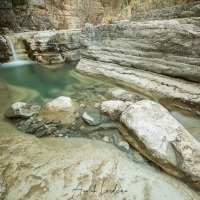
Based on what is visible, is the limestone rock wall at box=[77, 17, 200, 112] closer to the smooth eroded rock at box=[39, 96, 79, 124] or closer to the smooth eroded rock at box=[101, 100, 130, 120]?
the smooth eroded rock at box=[101, 100, 130, 120]

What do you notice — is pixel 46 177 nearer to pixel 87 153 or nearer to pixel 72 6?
pixel 87 153

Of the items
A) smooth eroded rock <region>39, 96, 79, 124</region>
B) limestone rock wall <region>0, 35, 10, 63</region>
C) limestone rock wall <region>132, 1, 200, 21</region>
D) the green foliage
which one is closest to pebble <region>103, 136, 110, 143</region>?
smooth eroded rock <region>39, 96, 79, 124</region>

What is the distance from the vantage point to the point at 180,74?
3.20 metres

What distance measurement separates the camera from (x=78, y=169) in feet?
5.96

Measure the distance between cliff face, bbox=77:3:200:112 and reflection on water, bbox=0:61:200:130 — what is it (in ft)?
1.42

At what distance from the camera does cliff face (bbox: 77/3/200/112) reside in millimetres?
3041

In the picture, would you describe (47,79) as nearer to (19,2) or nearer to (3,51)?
(3,51)

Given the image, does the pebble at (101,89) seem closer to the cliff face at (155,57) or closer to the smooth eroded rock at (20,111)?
the cliff face at (155,57)

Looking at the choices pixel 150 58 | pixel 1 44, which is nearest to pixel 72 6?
pixel 1 44

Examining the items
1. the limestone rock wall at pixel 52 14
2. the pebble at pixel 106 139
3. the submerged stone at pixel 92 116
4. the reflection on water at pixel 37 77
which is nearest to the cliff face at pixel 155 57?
the reflection on water at pixel 37 77

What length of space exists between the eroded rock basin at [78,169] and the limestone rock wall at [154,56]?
0.92 metres

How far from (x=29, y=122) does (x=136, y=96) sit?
2.08 m

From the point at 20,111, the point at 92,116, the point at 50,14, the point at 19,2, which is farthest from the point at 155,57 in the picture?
the point at 50,14

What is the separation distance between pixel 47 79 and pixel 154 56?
10.7 ft
